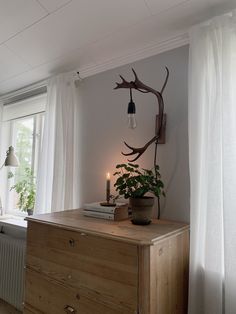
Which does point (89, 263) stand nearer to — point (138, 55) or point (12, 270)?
point (12, 270)

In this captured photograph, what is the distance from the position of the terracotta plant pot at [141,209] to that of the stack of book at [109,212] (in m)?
0.13

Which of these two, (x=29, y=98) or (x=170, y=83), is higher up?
(x=29, y=98)

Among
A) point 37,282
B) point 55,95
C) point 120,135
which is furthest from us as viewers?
point 55,95

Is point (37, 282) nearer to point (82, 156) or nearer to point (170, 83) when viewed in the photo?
point (82, 156)

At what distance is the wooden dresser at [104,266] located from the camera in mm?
1061

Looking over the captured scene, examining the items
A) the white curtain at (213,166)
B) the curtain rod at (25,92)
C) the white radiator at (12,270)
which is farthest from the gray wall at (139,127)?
the white radiator at (12,270)

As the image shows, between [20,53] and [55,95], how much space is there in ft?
1.38

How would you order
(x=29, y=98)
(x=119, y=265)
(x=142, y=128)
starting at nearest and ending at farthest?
(x=119, y=265)
(x=142, y=128)
(x=29, y=98)

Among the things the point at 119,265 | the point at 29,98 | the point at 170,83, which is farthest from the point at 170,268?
the point at 29,98

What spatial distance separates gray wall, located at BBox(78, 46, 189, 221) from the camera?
5.09ft

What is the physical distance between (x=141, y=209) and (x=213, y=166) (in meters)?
0.44

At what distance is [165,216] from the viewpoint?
5.17 feet

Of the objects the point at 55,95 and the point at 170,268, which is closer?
the point at 170,268

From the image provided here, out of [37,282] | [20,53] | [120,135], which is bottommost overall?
[37,282]
